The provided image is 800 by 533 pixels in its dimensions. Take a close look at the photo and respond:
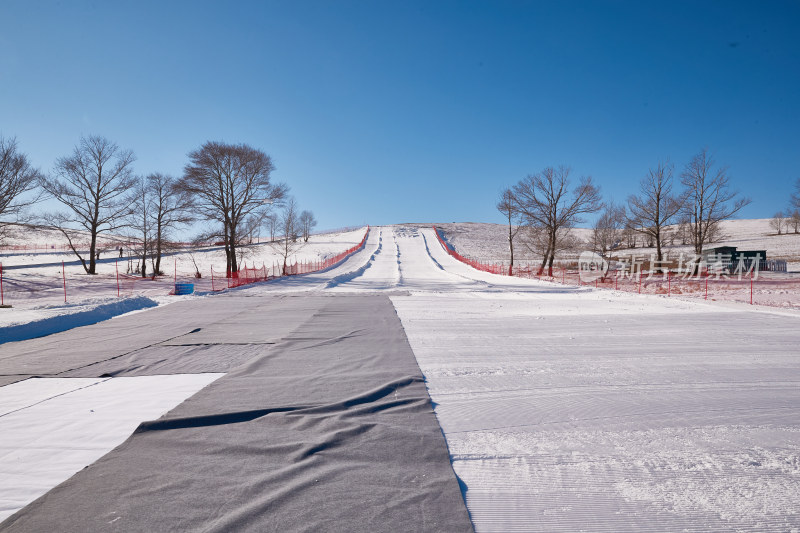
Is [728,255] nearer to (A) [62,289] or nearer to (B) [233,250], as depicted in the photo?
(B) [233,250]

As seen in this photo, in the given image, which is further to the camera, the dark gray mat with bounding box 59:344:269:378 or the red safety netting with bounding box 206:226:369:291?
the red safety netting with bounding box 206:226:369:291

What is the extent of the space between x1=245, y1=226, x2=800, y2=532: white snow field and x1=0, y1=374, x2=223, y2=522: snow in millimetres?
3048

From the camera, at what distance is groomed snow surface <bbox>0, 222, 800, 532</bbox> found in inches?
97.6

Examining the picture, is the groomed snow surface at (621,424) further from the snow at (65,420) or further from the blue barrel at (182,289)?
the blue barrel at (182,289)

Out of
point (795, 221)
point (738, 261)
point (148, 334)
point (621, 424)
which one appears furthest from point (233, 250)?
point (795, 221)

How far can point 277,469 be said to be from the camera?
288 centimetres

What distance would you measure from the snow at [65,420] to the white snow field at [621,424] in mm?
3048

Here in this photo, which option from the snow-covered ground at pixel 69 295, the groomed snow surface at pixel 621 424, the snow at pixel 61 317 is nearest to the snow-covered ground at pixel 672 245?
the snow-covered ground at pixel 69 295

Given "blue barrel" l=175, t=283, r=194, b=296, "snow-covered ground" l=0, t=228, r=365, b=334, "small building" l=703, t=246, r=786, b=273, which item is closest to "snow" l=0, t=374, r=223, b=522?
"snow-covered ground" l=0, t=228, r=365, b=334

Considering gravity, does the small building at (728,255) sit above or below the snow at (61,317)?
above

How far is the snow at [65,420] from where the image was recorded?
288cm

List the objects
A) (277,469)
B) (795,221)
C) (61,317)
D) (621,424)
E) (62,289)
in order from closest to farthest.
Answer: (277,469), (621,424), (61,317), (62,289), (795,221)

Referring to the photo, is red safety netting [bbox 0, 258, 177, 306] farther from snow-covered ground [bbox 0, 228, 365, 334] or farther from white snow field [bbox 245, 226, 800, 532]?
white snow field [bbox 245, 226, 800, 532]

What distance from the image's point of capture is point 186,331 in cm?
838
